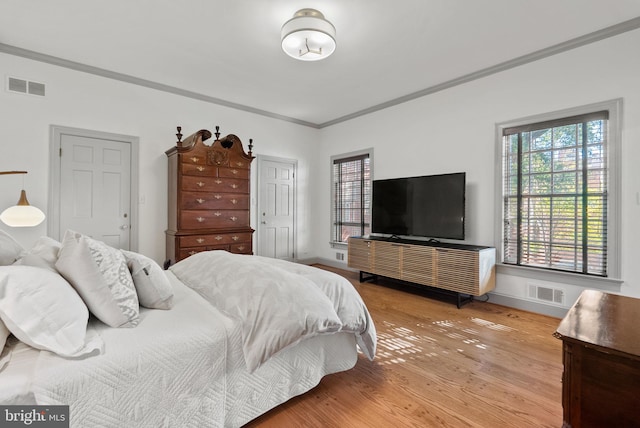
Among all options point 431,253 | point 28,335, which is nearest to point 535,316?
point 431,253

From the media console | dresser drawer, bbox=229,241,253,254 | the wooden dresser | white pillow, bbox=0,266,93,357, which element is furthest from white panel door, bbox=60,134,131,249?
the wooden dresser

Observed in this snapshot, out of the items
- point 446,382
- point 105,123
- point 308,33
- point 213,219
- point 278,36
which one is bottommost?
point 446,382

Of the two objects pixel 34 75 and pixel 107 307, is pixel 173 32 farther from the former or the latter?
pixel 107 307

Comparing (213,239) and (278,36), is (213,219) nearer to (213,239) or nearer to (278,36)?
(213,239)

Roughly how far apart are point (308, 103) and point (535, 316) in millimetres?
4090

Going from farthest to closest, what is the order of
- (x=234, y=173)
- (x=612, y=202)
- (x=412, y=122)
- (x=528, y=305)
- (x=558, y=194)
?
(x=412, y=122)
(x=234, y=173)
(x=528, y=305)
(x=558, y=194)
(x=612, y=202)

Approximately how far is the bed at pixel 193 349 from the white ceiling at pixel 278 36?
2165 mm

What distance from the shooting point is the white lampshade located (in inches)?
79.2

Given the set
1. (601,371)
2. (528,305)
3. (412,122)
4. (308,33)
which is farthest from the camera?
(412,122)

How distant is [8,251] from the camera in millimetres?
1451

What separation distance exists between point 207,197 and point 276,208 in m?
1.55

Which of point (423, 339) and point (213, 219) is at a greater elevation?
point (213, 219)

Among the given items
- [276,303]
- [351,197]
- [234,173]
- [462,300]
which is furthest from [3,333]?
[351,197]

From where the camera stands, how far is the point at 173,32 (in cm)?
287
